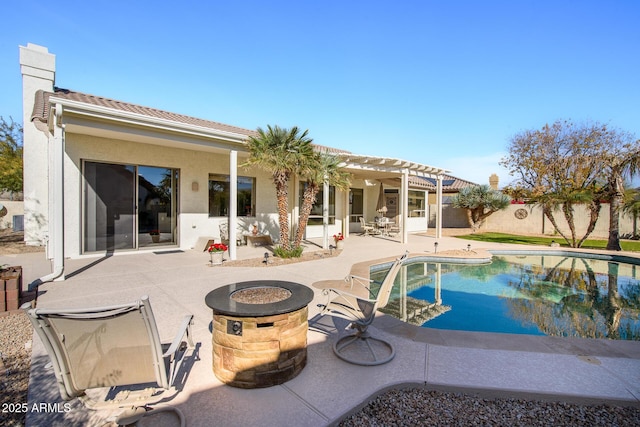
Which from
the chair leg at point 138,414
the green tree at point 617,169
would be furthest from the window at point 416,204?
the chair leg at point 138,414

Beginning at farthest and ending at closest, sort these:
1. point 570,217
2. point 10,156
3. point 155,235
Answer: point 10,156, point 570,217, point 155,235

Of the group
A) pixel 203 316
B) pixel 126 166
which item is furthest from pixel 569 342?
pixel 126 166

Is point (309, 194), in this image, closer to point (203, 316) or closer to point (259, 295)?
point (203, 316)

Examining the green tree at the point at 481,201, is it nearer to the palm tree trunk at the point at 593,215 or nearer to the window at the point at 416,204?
the window at the point at 416,204

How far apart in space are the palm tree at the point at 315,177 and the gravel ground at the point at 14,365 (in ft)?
23.1

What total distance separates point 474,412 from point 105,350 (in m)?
3.13

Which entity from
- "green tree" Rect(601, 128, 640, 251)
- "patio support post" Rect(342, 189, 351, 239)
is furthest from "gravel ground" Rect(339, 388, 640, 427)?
"green tree" Rect(601, 128, 640, 251)

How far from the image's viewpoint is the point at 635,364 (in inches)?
141

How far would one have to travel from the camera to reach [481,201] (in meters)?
21.5

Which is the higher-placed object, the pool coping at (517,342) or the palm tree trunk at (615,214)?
the palm tree trunk at (615,214)

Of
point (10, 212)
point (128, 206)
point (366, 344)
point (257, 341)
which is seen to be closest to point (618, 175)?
point (366, 344)

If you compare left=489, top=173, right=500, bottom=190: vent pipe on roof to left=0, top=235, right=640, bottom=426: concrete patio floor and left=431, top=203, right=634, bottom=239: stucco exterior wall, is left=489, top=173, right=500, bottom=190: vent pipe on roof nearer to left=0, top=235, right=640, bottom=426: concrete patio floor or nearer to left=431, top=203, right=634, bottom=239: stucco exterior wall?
left=431, top=203, right=634, bottom=239: stucco exterior wall

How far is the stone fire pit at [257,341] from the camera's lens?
2.90 meters

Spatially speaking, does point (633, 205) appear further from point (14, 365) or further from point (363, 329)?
point (14, 365)
